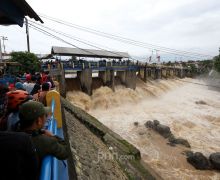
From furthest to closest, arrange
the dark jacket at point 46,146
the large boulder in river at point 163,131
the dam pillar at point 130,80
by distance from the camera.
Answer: the dam pillar at point 130,80 < the large boulder in river at point 163,131 < the dark jacket at point 46,146

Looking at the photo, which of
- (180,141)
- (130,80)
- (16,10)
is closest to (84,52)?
(130,80)

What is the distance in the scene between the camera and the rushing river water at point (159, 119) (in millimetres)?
10797

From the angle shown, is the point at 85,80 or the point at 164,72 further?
the point at 164,72

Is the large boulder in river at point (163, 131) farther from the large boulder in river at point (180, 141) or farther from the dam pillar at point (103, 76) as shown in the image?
the dam pillar at point (103, 76)

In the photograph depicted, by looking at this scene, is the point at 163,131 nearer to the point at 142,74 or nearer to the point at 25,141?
the point at 25,141

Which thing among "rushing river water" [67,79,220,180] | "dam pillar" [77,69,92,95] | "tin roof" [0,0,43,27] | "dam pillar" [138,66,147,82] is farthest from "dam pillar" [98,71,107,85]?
"tin roof" [0,0,43,27]

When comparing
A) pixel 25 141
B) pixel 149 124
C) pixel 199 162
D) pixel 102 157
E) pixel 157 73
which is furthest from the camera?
pixel 157 73

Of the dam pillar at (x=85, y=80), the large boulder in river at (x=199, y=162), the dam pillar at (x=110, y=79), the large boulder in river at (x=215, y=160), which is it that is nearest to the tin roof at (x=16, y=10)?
the large boulder in river at (x=199, y=162)

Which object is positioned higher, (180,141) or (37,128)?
(37,128)

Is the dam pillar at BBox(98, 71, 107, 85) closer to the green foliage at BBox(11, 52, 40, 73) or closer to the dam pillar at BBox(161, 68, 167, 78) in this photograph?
the green foliage at BBox(11, 52, 40, 73)

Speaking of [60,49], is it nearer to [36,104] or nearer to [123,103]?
[123,103]

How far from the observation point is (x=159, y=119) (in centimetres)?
1784

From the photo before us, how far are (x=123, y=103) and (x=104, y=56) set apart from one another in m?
9.95

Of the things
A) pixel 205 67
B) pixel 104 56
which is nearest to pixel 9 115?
pixel 104 56
